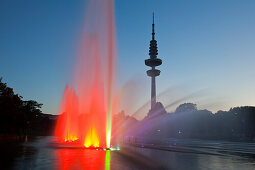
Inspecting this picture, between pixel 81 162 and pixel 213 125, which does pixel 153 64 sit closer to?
pixel 213 125

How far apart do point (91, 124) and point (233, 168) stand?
1844 cm

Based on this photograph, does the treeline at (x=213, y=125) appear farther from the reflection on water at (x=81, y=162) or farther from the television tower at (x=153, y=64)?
the reflection on water at (x=81, y=162)

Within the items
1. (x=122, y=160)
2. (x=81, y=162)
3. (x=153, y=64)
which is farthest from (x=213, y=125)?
(x=153, y=64)

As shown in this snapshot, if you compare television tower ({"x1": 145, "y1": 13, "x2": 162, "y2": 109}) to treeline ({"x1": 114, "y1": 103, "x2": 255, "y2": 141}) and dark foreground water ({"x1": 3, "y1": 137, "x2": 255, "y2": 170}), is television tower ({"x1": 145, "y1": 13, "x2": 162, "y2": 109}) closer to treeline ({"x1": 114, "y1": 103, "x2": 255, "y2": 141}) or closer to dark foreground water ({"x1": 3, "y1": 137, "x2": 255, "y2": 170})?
treeline ({"x1": 114, "y1": 103, "x2": 255, "y2": 141})

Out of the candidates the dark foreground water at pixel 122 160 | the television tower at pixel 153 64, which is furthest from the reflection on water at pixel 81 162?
the television tower at pixel 153 64

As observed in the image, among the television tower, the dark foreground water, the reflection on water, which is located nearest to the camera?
the reflection on water

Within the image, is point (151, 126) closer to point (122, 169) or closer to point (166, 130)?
point (166, 130)

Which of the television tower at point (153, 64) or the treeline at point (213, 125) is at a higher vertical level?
the television tower at point (153, 64)

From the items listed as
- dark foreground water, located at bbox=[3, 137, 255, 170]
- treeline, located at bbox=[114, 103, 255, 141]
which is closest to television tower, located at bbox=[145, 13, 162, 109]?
treeline, located at bbox=[114, 103, 255, 141]

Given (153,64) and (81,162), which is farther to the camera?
(153,64)

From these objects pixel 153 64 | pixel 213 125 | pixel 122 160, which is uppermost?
pixel 153 64

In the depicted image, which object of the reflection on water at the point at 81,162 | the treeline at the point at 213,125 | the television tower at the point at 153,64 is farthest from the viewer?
the television tower at the point at 153,64

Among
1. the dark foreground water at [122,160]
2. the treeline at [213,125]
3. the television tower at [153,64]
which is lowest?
the dark foreground water at [122,160]

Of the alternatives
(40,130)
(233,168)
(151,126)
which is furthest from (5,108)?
(40,130)
